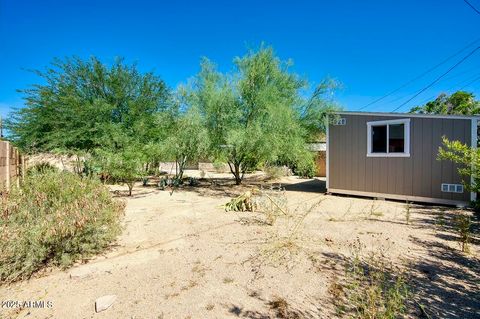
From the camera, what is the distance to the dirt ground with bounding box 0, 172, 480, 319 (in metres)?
2.52

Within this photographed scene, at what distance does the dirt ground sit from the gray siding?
261cm

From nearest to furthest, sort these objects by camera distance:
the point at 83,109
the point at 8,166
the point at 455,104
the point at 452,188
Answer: the point at 8,166
the point at 452,188
the point at 83,109
the point at 455,104

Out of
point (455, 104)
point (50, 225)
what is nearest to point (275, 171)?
point (50, 225)

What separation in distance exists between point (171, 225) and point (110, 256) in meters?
1.71

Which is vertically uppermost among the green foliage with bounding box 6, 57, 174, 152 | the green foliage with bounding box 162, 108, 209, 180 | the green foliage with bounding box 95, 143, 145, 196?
the green foliage with bounding box 6, 57, 174, 152

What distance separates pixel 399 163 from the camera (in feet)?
27.4

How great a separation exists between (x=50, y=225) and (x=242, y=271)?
2.47 m

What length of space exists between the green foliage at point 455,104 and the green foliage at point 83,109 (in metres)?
19.1

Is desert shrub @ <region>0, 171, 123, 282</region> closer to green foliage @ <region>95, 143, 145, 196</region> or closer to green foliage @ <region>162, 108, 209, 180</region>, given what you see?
green foliage @ <region>95, 143, 145, 196</region>

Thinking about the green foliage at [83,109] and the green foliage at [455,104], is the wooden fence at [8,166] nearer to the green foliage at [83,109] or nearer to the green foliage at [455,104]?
the green foliage at [83,109]

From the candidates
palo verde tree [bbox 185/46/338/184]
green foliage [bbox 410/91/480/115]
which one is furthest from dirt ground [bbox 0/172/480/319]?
green foliage [bbox 410/91/480/115]

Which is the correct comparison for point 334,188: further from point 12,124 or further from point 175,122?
point 12,124

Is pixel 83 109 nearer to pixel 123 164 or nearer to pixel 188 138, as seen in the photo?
pixel 123 164

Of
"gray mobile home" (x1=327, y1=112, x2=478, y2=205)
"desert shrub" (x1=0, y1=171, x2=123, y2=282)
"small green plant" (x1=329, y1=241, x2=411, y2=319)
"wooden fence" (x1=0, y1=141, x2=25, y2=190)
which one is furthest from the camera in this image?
"gray mobile home" (x1=327, y1=112, x2=478, y2=205)
